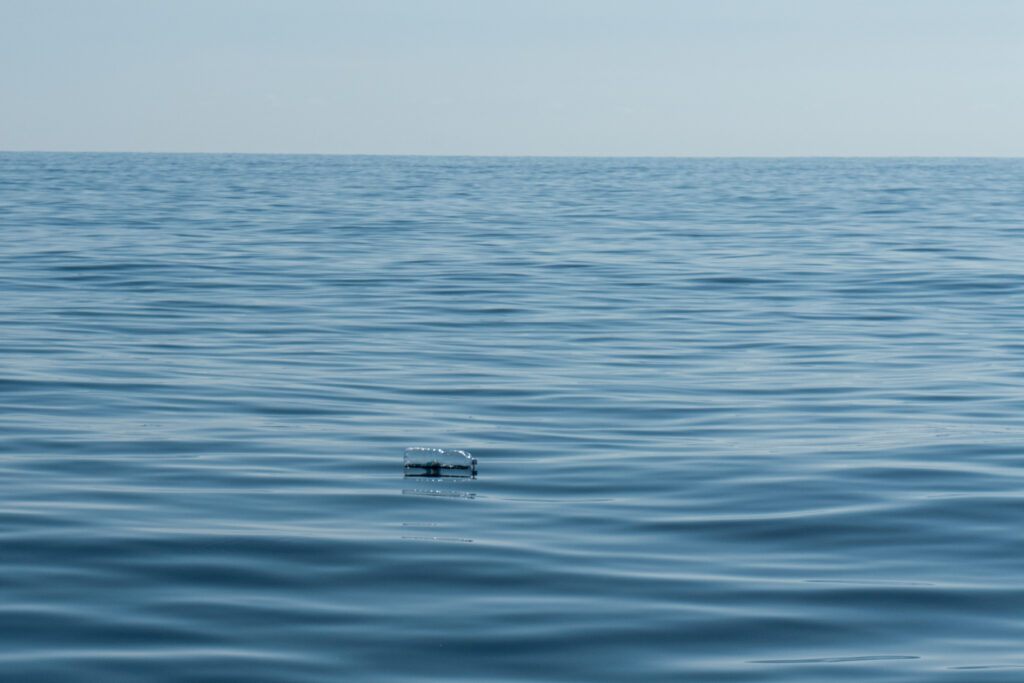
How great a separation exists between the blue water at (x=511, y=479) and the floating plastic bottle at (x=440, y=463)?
134 millimetres

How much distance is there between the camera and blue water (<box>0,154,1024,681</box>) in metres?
6.07

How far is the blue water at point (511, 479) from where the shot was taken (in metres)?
6.07

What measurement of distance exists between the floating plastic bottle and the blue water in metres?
0.13

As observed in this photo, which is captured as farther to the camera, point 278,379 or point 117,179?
point 117,179

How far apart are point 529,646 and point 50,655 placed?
6.02 feet

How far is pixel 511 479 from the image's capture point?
937cm

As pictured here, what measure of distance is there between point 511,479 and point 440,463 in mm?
467

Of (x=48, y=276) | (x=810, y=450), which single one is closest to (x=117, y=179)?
(x=48, y=276)

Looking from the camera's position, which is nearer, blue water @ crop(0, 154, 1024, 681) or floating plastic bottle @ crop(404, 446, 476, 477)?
blue water @ crop(0, 154, 1024, 681)

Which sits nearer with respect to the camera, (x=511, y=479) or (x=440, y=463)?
(x=511, y=479)

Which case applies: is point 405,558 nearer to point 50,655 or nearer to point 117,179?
point 50,655

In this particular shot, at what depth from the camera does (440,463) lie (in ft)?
31.1

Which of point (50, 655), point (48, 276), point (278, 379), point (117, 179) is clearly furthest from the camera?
point (117, 179)

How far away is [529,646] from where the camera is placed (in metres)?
6.00
